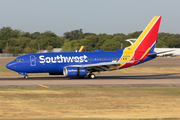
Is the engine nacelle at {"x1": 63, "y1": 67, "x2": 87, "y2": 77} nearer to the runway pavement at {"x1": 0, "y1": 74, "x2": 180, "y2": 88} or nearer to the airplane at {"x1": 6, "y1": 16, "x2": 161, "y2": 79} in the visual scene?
the airplane at {"x1": 6, "y1": 16, "x2": 161, "y2": 79}

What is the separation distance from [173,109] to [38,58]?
942 inches

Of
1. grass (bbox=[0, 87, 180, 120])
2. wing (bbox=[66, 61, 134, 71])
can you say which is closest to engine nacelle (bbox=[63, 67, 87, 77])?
wing (bbox=[66, 61, 134, 71])

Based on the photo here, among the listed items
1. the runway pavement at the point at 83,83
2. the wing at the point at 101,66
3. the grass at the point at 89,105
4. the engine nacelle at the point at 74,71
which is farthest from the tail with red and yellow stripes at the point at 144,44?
the grass at the point at 89,105

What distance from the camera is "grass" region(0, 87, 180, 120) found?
1585cm

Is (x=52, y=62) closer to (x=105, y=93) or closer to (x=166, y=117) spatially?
(x=105, y=93)

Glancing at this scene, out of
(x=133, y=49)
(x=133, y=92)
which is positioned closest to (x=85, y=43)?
(x=133, y=49)

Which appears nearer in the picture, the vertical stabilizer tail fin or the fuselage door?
the fuselage door

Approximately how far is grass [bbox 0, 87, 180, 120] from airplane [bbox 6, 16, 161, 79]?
42.5 feet

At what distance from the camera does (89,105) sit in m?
19.0

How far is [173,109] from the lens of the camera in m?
17.8

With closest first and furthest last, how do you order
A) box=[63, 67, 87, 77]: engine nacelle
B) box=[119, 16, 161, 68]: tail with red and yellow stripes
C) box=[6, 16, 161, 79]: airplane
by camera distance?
1. box=[63, 67, 87, 77]: engine nacelle
2. box=[6, 16, 161, 79]: airplane
3. box=[119, 16, 161, 68]: tail with red and yellow stripes

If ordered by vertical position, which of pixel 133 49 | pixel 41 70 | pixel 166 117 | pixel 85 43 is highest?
pixel 85 43

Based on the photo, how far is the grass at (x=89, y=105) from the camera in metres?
15.9

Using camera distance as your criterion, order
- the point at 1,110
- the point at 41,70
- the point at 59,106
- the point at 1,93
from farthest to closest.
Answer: the point at 41,70
the point at 1,93
the point at 59,106
the point at 1,110
